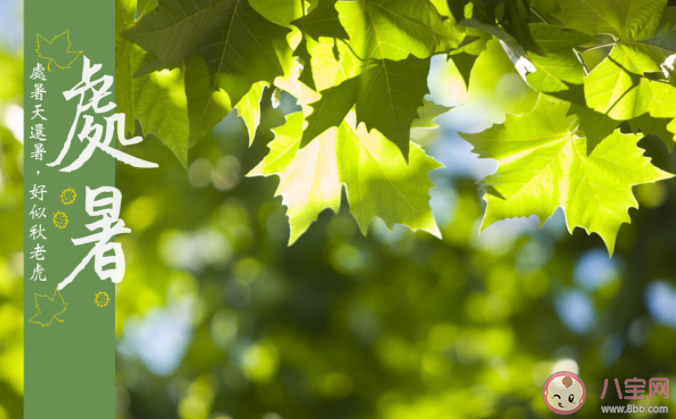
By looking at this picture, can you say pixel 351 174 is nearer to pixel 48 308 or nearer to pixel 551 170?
pixel 551 170

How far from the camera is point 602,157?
68cm

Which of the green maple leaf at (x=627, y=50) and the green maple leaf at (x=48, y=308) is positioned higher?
the green maple leaf at (x=627, y=50)

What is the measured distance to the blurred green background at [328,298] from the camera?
145 inches

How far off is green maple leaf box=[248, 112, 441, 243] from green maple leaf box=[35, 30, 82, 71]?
1.95 ft

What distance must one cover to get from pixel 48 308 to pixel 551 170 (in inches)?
46.7

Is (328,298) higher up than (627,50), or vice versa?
(627,50)

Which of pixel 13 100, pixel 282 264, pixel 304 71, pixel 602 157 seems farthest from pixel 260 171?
pixel 13 100

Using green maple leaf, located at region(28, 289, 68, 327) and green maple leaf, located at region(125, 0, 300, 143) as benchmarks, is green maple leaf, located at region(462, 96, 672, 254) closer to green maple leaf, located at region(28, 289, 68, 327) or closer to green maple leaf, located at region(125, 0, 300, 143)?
green maple leaf, located at region(125, 0, 300, 143)

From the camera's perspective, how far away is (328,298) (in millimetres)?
4066

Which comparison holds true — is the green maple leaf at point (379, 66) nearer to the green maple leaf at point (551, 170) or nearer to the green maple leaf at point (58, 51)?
the green maple leaf at point (551, 170)

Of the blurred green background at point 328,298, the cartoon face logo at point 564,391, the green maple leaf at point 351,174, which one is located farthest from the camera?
the blurred green background at point 328,298

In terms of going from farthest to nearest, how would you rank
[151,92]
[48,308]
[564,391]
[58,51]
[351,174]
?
[564,391] → [48,308] → [58,51] → [351,174] → [151,92]

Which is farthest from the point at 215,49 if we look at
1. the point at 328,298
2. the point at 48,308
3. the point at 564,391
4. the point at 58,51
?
the point at 328,298

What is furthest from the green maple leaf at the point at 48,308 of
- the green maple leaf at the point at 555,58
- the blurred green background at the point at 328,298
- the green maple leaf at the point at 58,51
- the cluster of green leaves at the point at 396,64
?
the blurred green background at the point at 328,298
